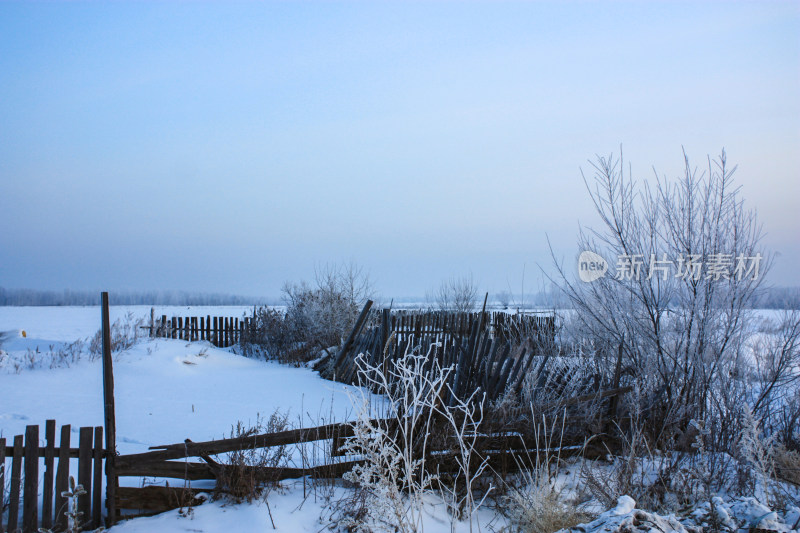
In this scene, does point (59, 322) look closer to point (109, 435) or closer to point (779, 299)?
point (109, 435)

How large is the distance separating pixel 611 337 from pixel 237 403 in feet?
18.4

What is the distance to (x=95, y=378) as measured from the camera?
8.77 meters

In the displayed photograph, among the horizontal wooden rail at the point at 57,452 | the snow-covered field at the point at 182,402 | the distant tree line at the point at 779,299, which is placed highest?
the distant tree line at the point at 779,299

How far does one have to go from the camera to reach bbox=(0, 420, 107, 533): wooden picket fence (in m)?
3.70

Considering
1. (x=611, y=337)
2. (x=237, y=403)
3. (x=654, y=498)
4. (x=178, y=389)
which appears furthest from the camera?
(x=178, y=389)

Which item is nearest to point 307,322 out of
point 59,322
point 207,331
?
point 207,331

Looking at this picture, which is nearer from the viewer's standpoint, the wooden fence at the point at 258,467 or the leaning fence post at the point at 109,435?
the leaning fence post at the point at 109,435

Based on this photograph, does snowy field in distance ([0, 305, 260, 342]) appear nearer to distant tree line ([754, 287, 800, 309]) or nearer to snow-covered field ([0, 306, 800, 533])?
snow-covered field ([0, 306, 800, 533])

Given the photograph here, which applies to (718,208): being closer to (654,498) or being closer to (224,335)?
(654,498)

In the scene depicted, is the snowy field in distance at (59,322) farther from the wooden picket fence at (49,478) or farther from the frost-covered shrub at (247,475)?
the frost-covered shrub at (247,475)

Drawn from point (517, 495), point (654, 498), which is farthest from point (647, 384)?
point (517, 495)

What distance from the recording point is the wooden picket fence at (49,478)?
370 cm

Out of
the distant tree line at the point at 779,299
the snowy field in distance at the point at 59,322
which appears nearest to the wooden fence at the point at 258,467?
the distant tree line at the point at 779,299

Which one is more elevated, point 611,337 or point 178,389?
point 611,337
